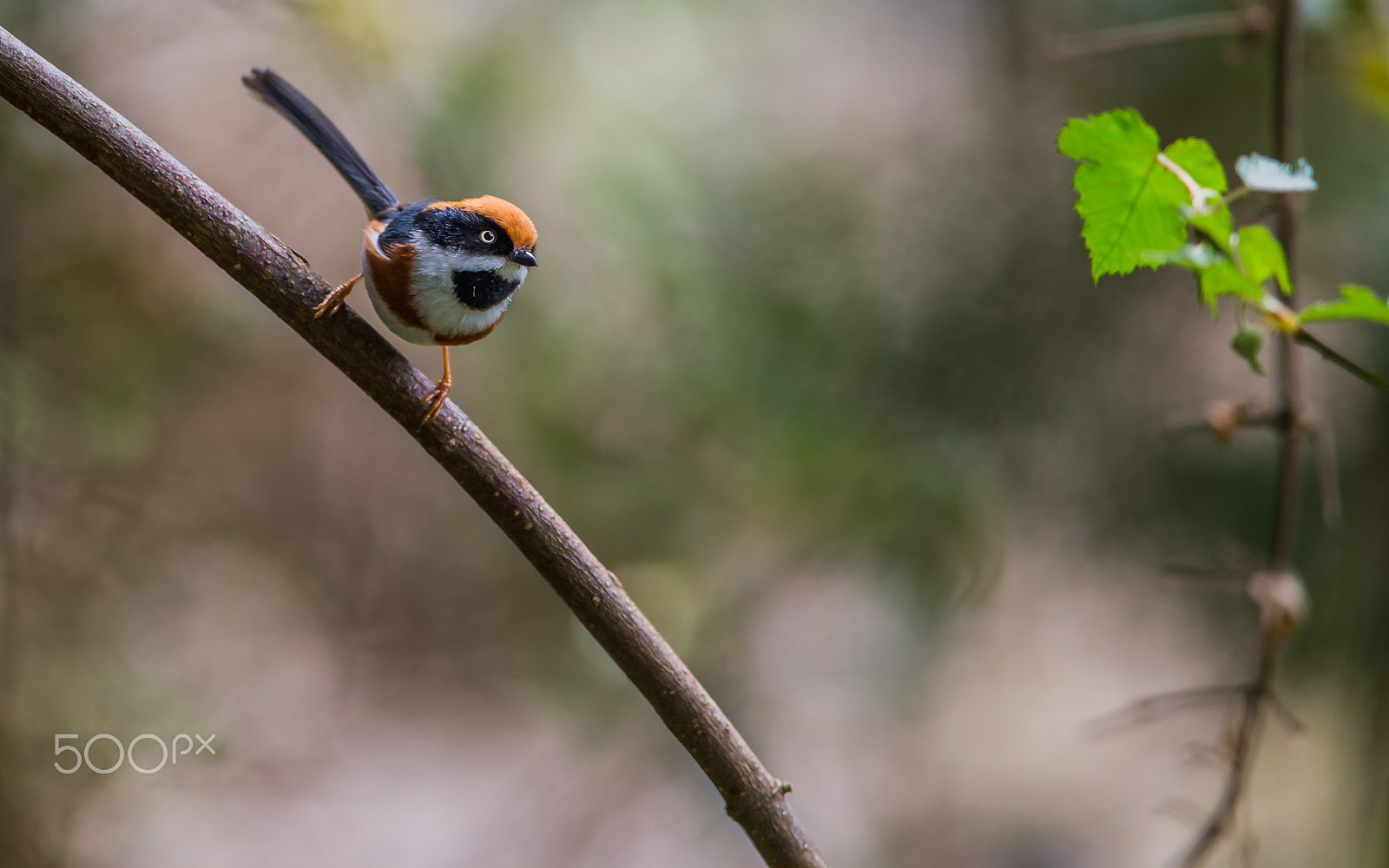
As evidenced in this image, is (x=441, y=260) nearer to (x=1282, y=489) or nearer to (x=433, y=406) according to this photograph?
(x=433, y=406)

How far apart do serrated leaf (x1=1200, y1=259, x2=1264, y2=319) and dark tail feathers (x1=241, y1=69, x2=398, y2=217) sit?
955 millimetres

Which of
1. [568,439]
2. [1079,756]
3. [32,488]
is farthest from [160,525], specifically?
[1079,756]

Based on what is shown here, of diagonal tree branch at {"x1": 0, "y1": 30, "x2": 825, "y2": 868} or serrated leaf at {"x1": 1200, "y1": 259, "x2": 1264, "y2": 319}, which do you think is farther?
diagonal tree branch at {"x1": 0, "y1": 30, "x2": 825, "y2": 868}

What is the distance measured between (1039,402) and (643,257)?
→ 4.18ft

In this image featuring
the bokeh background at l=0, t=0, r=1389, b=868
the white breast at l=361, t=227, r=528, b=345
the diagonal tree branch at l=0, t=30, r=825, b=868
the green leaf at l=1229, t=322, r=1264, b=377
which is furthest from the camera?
the bokeh background at l=0, t=0, r=1389, b=868

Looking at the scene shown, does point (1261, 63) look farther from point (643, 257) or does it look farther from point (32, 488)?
point (32, 488)

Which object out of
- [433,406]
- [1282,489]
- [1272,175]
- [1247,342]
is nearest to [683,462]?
[1282,489]

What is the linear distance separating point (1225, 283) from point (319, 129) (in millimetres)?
1003

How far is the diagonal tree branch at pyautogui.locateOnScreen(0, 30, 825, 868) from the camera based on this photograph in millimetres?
892

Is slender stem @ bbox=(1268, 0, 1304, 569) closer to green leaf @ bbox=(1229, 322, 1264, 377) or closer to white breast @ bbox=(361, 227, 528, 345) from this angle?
green leaf @ bbox=(1229, 322, 1264, 377)

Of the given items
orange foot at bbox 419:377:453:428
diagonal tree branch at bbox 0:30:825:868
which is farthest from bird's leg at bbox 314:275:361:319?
orange foot at bbox 419:377:453:428

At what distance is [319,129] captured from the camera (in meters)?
1.09

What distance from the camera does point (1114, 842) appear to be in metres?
2.77

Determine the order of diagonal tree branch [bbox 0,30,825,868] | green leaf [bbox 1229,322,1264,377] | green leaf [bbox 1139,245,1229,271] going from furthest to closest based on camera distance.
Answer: diagonal tree branch [bbox 0,30,825,868]
green leaf [bbox 1229,322,1264,377]
green leaf [bbox 1139,245,1229,271]
